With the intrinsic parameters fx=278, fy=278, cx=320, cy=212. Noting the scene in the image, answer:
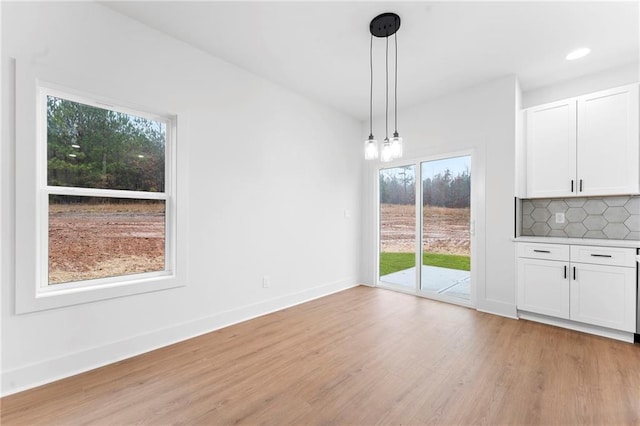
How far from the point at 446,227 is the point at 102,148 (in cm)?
412

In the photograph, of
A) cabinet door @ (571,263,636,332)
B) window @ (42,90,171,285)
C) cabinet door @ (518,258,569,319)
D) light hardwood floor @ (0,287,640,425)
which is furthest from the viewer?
cabinet door @ (518,258,569,319)

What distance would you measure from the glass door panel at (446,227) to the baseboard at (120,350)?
225 centimetres

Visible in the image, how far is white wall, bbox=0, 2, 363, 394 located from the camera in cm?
197

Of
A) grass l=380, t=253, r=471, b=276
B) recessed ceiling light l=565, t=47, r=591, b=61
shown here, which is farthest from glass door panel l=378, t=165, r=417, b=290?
recessed ceiling light l=565, t=47, r=591, b=61

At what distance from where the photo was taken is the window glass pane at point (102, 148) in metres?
2.18

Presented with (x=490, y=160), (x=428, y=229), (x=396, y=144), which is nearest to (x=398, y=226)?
(x=428, y=229)

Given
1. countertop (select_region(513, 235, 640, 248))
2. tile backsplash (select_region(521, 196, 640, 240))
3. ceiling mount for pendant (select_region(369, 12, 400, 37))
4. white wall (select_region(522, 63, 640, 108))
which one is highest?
ceiling mount for pendant (select_region(369, 12, 400, 37))

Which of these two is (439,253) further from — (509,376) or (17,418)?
(17,418)

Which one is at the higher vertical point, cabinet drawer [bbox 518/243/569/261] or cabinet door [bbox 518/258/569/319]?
cabinet drawer [bbox 518/243/569/261]

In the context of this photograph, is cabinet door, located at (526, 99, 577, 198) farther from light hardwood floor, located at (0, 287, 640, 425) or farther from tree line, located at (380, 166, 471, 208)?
light hardwood floor, located at (0, 287, 640, 425)

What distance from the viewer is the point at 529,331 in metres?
2.92

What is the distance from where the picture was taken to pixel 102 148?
7.90 feet

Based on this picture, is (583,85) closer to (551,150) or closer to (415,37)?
(551,150)

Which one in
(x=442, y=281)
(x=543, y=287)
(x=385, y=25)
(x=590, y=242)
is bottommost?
(x=442, y=281)
